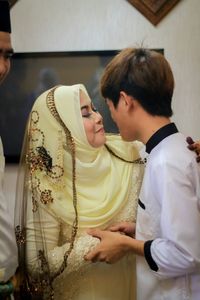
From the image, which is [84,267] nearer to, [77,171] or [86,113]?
[77,171]

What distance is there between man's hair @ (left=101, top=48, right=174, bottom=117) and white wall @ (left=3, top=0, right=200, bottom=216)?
983 mm

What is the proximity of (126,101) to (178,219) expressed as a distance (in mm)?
401

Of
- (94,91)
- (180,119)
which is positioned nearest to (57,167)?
(94,91)

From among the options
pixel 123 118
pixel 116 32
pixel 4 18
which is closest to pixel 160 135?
pixel 123 118

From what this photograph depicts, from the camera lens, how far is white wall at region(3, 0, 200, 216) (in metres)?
2.08

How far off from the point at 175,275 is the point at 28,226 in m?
0.53

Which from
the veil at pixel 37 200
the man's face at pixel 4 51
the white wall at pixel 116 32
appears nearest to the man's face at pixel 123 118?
the veil at pixel 37 200

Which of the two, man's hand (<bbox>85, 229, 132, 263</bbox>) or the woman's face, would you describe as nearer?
man's hand (<bbox>85, 229, 132, 263</bbox>)

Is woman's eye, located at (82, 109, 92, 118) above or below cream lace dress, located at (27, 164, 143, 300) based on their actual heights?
above

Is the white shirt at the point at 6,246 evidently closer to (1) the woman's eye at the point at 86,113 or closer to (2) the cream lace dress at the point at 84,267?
(2) the cream lace dress at the point at 84,267

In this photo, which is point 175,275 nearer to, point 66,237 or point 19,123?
point 66,237

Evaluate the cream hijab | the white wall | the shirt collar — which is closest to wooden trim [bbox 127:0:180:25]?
the white wall

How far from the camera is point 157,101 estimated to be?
44.1 inches

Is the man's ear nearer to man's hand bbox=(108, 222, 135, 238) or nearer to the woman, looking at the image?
the woman
